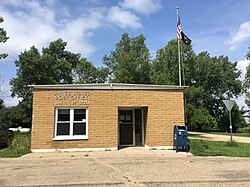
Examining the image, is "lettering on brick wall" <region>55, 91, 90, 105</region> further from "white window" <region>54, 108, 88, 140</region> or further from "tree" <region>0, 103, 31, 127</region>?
"tree" <region>0, 103, 31, 127</region>

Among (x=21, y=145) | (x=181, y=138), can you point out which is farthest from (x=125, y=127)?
(x=21, y=145)

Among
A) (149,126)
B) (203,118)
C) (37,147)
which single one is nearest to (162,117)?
(149,126)

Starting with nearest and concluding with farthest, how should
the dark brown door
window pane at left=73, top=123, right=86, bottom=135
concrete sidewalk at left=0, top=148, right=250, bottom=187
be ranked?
concrete sidewalk at left=0, top=148, right=250, bottom=187, window pane at left=73, top=123, right=86, bottom=135, the dark brown door

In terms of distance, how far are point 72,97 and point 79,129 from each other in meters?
1.77

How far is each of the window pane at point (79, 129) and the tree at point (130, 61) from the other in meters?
24.4

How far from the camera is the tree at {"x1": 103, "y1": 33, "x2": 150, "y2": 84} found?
3878 cm

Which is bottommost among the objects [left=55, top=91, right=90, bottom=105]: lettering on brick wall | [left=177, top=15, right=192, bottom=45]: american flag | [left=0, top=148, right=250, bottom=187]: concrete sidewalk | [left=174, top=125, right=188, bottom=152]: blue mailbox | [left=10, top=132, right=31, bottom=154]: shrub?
[left=0, top=148, right=250, bottom=187]: concrete sidewalk

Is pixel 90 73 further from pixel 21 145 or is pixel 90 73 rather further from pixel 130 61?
pixel 21 145

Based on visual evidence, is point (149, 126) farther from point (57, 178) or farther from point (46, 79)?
point (46, 79)

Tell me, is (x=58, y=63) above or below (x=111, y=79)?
above

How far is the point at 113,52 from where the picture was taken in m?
45.2

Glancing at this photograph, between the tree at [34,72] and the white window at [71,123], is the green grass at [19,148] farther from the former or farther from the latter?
the tree at [34,72]

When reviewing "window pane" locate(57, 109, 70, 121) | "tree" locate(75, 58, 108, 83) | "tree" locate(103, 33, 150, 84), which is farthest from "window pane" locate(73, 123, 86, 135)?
"tree" locate(75, 58, 108, 83)

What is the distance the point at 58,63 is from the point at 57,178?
40584 millimetres
